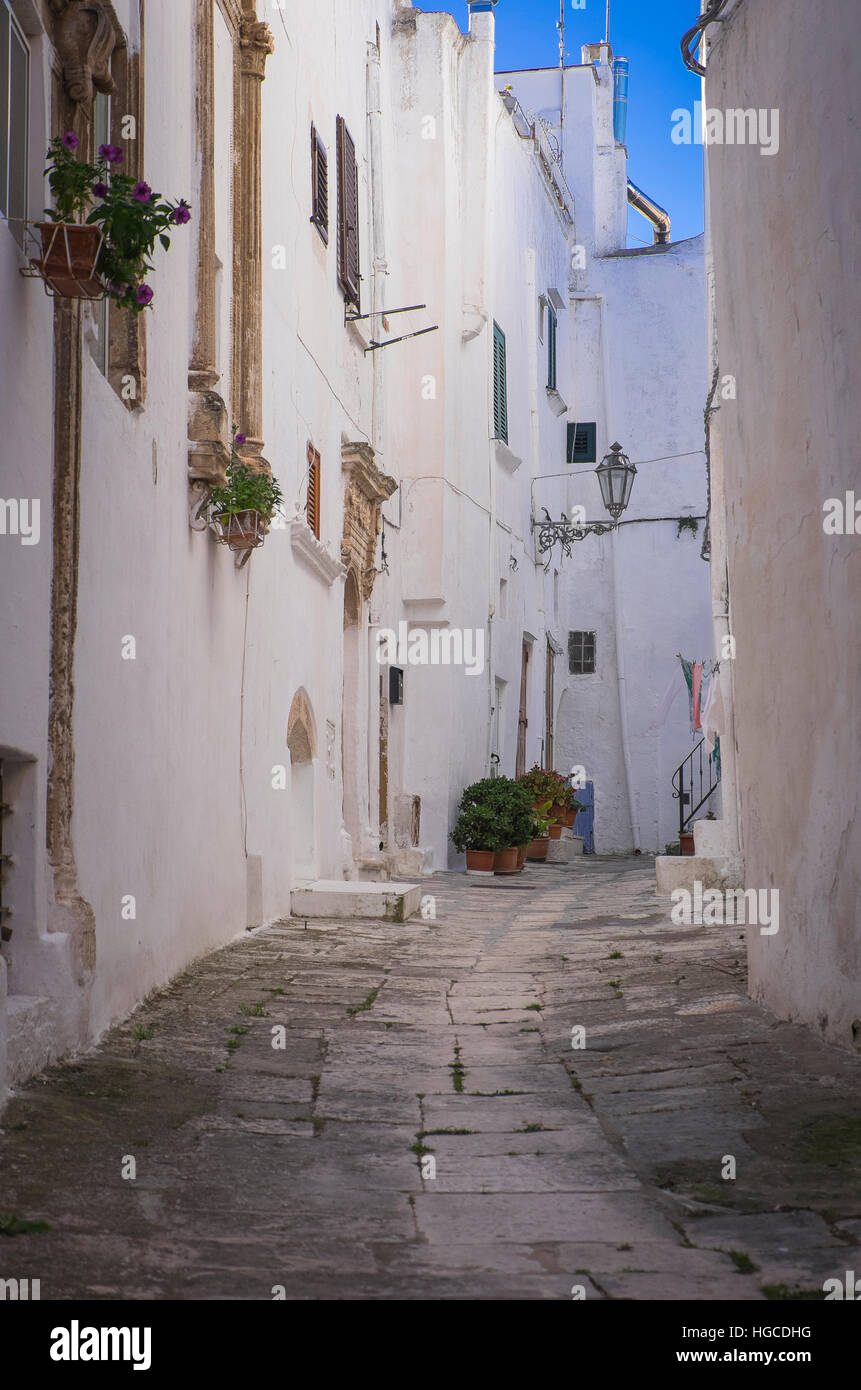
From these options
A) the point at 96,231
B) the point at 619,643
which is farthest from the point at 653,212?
the point at 96,231

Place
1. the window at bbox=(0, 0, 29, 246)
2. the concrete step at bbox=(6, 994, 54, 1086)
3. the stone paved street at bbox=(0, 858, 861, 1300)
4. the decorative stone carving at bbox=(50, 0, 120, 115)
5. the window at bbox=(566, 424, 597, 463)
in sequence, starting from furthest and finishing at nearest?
the window at bbox=(566, 424, 597, 463) < the decorative stone carving at bbox=(50, 0, 120, 115) < the window at bbox=(0, 0, 29, 246) < the concrete step at bbox=(6, 994, 54, 1086) < the stone paved street at bbox=(0, 858, 861, 1300)

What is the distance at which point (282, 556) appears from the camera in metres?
11.5

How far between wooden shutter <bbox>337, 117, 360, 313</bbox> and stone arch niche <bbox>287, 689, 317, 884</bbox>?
4.29 metres

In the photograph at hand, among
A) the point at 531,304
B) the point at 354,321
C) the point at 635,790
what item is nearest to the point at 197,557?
the point at 354,321

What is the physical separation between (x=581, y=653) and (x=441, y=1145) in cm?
2304

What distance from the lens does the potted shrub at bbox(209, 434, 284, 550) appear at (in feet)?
29.0

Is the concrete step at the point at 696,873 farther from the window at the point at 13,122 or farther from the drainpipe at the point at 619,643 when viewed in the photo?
the drainpipe at the point at 619,643

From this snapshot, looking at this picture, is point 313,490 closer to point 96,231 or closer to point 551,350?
point 96,231

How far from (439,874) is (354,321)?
616 cm

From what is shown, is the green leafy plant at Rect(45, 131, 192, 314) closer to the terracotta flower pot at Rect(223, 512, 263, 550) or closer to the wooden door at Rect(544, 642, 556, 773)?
the terracotta flower pot at Rect(223, 512, 263, 550)

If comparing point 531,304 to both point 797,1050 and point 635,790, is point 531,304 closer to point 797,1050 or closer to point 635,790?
point 635,790

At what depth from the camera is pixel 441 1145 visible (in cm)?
485

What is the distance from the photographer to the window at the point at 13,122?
17.5ft

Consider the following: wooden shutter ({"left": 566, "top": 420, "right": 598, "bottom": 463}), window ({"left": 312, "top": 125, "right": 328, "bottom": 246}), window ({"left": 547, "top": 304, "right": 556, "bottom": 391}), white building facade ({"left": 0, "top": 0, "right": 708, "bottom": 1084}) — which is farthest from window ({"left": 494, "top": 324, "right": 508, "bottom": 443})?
window ({"left": 312, "top": 125, "right": 328, "bottom": 246})
